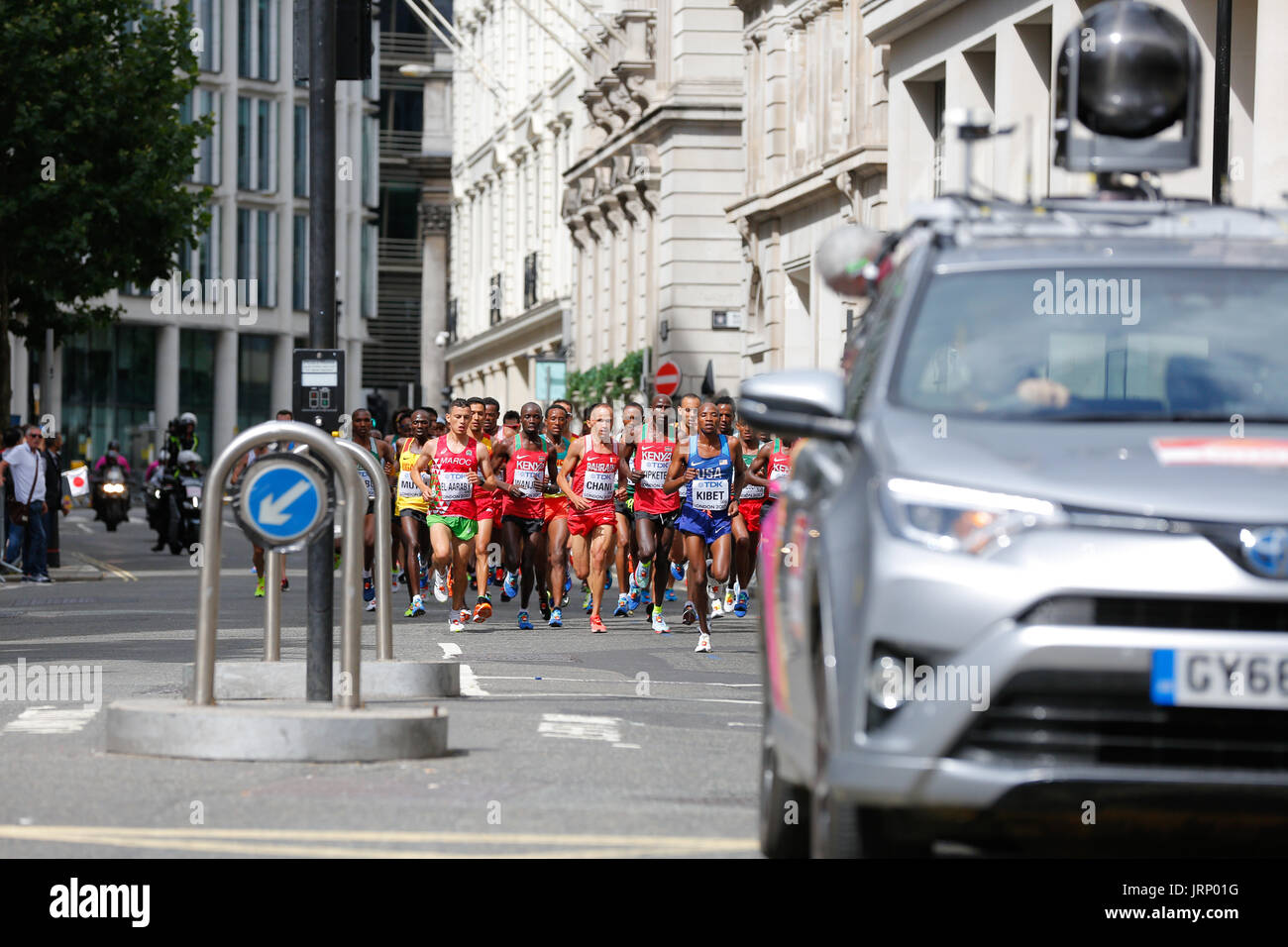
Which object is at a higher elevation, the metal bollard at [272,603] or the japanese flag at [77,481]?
the japanese flag at [77,481]

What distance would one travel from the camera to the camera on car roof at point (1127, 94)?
27.7ft

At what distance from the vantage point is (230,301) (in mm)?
85938

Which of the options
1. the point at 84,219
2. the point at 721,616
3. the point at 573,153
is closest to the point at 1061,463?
the point at 721,616

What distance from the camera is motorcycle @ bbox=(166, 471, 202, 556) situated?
39125 millimetres

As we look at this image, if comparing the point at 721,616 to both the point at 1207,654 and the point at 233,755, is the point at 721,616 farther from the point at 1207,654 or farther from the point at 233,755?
the point at 1207,654

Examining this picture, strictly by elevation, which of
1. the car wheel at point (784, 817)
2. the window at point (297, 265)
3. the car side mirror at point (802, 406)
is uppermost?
the window at point (297, 265)

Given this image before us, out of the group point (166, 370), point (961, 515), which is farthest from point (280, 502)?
point (166, 370)

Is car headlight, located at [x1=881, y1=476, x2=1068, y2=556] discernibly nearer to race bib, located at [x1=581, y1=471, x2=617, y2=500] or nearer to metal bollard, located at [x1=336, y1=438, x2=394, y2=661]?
metal bollard, located at [x1=336, y1=438, x2=394, y2=661]

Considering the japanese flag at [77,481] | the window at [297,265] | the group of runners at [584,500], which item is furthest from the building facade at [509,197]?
the group of runners at [584,500]

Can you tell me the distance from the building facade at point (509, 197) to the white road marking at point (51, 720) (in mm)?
47921

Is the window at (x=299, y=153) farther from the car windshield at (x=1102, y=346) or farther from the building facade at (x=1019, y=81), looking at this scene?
the car windshield at (x=1102, y=346)

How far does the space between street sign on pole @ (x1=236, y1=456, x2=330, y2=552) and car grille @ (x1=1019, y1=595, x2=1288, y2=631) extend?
5.15 m

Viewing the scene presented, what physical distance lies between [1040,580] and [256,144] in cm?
8432

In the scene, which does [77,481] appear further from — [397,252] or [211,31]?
[397,252]
